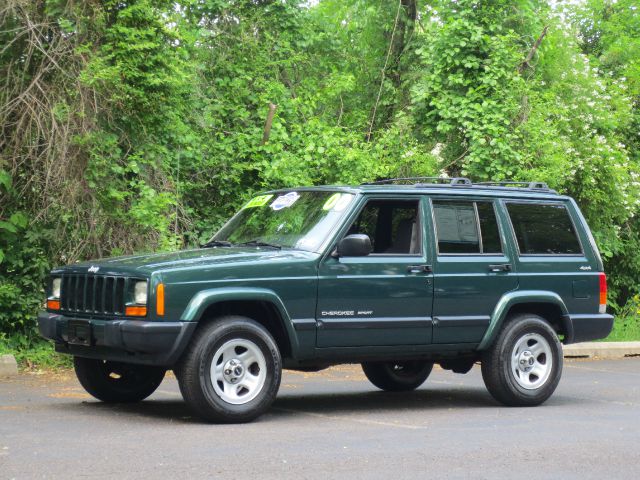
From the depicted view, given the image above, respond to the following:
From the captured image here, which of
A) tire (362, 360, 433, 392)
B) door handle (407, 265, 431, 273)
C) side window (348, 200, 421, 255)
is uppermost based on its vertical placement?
side window (348, 200, 421, 255)

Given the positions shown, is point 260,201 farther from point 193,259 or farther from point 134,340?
point 134,340

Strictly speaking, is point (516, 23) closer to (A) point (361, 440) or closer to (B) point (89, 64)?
(B) point (89, 64)

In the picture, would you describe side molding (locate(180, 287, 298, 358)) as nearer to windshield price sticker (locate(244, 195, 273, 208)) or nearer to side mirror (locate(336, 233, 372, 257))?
side mirror (locate(336, 233, 372, 257))

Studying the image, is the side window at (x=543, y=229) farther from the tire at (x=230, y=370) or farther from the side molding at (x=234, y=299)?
the tire at (x=230, y=370)

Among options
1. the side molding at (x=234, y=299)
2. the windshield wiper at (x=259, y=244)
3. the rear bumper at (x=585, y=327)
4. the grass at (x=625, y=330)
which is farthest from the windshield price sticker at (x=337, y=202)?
the grass at (x=625, y=330)

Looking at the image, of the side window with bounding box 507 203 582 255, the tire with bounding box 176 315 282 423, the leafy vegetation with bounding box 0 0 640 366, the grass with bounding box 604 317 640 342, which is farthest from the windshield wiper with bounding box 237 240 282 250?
the grass with bounding box 604 317 640 342

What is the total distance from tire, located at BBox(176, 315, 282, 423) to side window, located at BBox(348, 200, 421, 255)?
5.18ft

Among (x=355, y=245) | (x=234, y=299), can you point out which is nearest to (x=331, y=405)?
(x=355, y=245)

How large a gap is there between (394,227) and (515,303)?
1330 mm

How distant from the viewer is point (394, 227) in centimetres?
1032

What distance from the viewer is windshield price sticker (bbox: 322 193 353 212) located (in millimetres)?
9883

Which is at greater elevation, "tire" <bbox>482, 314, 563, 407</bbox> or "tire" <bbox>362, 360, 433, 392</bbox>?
"tire" <bbox>482, 314, 563, 407</bbox>

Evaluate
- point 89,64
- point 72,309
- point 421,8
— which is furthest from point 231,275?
point 421,8

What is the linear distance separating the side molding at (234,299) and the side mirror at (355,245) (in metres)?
0.73
